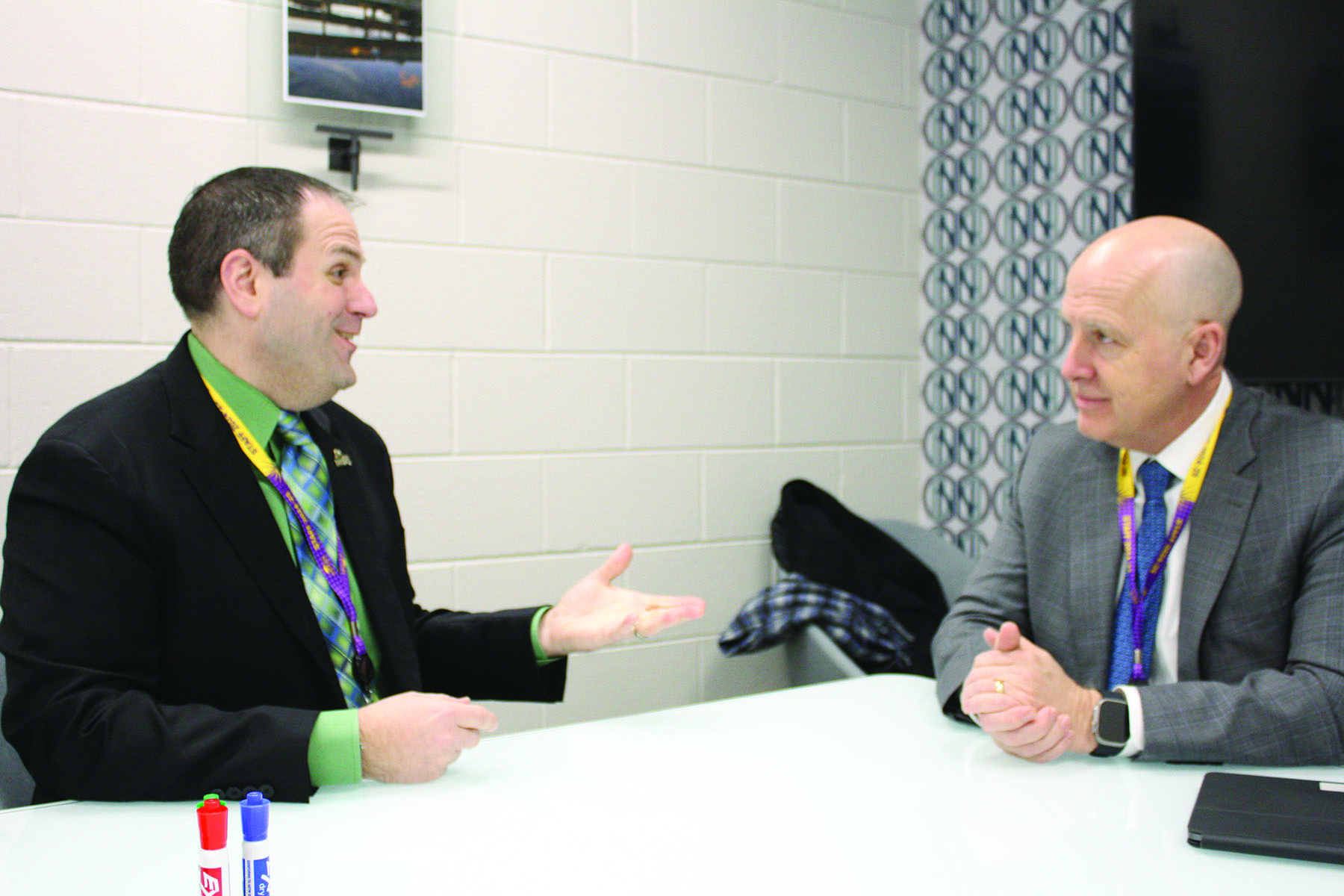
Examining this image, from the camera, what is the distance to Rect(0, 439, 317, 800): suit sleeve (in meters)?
1.35

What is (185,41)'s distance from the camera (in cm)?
261

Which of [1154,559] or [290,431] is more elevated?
[290,431]

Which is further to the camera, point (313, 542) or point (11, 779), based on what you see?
point (313, 542)

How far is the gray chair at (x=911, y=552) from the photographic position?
9.66ft

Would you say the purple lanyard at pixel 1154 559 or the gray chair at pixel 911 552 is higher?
the purple lanyard at pixel 1154 559

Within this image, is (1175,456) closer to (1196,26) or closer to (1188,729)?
(1188,729)

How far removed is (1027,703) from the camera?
1493 mm

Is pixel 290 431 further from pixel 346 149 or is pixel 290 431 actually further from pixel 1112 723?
pixel 1112 723

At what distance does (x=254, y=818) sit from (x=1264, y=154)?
2533 mm

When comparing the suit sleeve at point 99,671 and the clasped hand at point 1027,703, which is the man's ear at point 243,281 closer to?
the suit sleeve at point 99,671

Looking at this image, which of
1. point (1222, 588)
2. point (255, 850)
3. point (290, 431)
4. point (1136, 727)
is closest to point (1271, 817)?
point (1136, 727)

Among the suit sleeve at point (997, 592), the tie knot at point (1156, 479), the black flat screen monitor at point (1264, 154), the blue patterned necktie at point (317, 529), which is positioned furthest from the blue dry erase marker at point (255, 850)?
the black flat screen monitor at point (1264, 154)

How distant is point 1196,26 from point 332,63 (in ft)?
6.83

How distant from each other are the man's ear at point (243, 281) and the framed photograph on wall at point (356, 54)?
1.07 metres
